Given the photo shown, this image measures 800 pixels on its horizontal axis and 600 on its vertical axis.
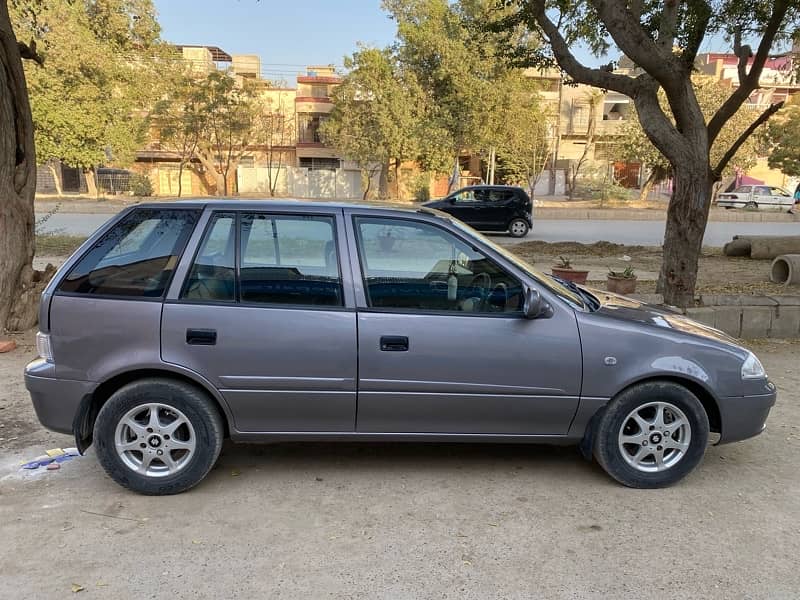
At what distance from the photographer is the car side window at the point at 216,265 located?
3619mm

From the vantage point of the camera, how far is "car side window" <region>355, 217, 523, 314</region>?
367 cm

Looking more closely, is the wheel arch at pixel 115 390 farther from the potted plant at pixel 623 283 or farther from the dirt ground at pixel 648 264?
the dirt ground at pixel 648 264

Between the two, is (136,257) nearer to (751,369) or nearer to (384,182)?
(751,369)

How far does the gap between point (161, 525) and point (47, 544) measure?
1.77 feet

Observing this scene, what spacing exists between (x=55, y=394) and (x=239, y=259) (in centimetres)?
129

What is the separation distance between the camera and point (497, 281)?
374 cm

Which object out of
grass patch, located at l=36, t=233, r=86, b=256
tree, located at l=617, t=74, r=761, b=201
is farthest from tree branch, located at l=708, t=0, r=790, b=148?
tree, located at l=617, t=74, r=761, b=201

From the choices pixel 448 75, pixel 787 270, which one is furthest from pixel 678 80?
pixel 448 75

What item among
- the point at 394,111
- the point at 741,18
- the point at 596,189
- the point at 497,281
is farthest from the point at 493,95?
the point at 497,281

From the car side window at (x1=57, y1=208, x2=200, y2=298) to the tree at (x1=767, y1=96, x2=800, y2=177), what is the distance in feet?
123

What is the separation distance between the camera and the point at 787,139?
33438 mm

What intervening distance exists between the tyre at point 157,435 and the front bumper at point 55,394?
0.17 metres

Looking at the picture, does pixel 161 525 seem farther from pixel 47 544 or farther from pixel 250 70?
pixel 250 70

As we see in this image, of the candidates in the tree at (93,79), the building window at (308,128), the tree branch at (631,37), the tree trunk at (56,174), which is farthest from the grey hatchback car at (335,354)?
the building window at (308,128)
